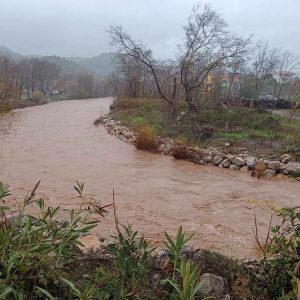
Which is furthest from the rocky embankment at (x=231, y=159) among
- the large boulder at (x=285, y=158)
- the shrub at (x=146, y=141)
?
the shrub at (x=146, y=141)

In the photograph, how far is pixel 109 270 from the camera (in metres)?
2.66

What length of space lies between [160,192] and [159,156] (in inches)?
176

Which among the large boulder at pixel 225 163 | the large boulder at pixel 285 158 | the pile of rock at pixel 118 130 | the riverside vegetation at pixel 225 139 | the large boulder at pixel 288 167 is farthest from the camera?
the pile of rock at pixel 118 130

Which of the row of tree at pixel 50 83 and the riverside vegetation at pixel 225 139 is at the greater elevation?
the row of tree at pixel 50 83

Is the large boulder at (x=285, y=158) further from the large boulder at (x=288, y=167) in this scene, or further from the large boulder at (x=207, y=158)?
the large boulder at (x=207, y=158)

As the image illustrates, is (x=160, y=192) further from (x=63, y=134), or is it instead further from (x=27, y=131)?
(x=27, y=131)

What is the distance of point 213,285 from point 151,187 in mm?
6530

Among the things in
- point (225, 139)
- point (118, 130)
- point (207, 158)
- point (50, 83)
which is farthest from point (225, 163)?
point (50, 83)

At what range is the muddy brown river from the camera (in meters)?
6.54

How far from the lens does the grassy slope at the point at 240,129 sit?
45.1 ft

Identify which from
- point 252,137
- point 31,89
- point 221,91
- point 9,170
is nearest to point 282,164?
point 252,137

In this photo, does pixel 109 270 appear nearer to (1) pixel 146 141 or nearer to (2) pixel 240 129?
(1) pixel 146 141

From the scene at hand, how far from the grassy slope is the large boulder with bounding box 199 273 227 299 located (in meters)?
10.2

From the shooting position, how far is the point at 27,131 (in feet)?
58.5
